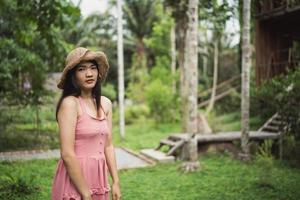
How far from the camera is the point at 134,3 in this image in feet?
102

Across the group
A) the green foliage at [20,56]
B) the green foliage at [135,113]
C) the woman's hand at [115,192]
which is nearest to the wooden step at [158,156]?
the green foliage at [20,56]

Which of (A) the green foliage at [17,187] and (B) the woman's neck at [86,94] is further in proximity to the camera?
(A) the green foliage at [17,187]

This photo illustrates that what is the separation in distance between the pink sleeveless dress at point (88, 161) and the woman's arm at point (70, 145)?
7cm

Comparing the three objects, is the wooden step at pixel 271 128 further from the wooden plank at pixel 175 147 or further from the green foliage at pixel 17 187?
the green foliage at pixel 17 187

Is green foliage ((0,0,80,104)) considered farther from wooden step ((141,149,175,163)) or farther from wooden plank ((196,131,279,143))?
wooden plank ((196,131,279,143))

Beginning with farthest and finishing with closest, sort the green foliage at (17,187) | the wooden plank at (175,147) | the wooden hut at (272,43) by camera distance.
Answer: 1. the wooden hut at (272,43)
2. the wooden plank at (175,147)
3. the green foliage at (17,187)

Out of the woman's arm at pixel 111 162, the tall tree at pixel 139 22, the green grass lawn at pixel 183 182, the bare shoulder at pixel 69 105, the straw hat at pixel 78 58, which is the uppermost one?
the tall tree at pixel 139 22

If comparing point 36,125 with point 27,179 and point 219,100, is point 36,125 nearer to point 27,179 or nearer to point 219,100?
point 27,179

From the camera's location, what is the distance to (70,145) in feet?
8.86

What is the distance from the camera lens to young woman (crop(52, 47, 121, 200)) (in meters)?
2.71

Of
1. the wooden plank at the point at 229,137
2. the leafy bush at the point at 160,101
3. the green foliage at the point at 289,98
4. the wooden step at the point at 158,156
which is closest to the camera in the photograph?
the green foliage at the point at 289,98

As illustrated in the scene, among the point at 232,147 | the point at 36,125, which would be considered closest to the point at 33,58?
the point at 36,125

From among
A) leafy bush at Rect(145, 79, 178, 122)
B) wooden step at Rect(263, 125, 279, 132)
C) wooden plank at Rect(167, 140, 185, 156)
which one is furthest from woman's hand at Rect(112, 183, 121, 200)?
leafy bush at Rect(145, 79, 178, 122)

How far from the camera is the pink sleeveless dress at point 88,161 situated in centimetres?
279
